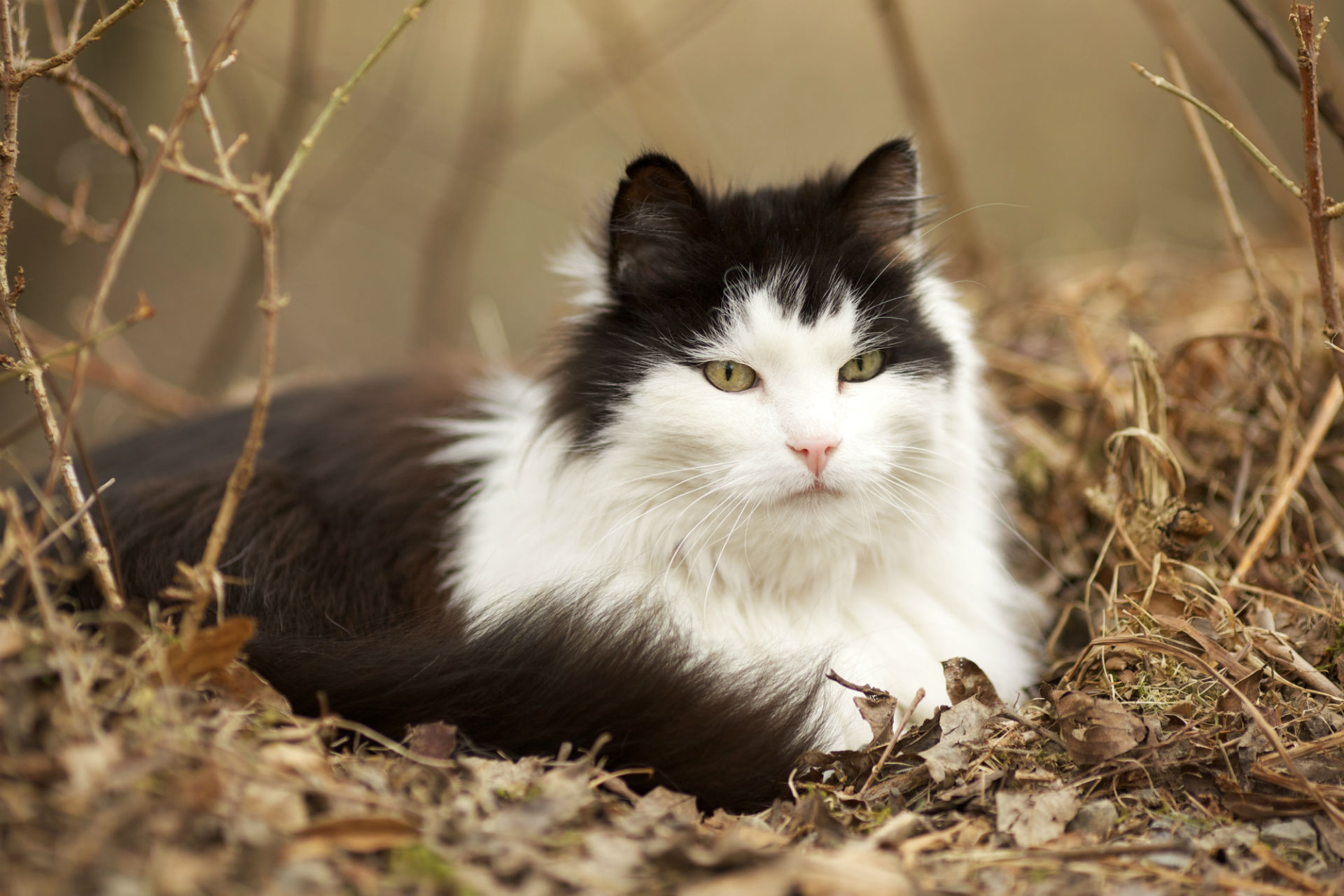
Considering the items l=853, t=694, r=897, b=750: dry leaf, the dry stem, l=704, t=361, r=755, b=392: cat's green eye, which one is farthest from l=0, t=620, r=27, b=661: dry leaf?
the dry stem

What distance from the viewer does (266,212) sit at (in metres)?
1.29

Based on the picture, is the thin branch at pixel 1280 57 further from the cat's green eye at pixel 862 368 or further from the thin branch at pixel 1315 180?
the cat's green eye at pixel 862 368

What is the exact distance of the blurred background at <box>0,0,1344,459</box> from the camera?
4.75 metres

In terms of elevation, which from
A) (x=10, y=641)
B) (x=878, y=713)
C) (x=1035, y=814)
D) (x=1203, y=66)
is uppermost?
(x=1203, y=66)

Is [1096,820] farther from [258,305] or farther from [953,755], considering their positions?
[258,305]

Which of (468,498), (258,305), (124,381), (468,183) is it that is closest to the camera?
(258,305)

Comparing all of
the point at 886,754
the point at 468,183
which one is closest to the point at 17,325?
the point at 886,754

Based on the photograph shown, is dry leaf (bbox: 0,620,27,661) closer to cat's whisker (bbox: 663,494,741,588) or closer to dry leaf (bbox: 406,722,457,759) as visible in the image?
dry leaf (bbox: 406,722,457,759)

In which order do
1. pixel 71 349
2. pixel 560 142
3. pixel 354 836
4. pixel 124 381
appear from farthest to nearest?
pixel 560 142 → pixel 124 381 → pixel 71 349 → pixel 354 836

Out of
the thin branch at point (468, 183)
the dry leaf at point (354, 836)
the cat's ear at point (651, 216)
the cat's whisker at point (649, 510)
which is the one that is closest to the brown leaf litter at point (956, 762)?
the dry leaf at point (354, 836)

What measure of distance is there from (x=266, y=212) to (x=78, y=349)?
312 millimetres

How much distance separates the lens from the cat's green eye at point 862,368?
71.1 inches

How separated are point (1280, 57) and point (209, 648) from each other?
2282 mm

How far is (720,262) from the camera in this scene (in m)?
1.82
